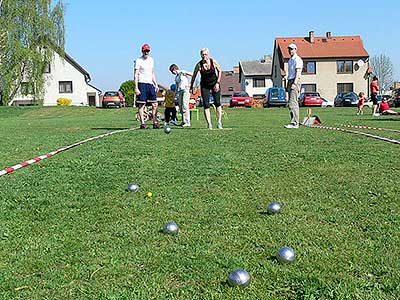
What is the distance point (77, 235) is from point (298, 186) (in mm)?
2409

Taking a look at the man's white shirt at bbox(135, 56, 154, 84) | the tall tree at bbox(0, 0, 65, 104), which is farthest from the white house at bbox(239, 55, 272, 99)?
the man's white shirt at bbox(135, 56, 154, 84)

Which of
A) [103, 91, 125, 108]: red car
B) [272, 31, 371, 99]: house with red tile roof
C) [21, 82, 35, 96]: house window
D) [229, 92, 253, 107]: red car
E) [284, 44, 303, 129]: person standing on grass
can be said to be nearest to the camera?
[284, 44, 303, 129]: person standing on grass

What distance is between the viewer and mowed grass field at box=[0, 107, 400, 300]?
306 centimetres

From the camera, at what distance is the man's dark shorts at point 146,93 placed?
1284 centimetres

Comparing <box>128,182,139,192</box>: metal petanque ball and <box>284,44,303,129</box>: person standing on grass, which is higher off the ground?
<box>284,44,303,129</box>: person standing on grass

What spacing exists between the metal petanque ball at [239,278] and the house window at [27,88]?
49.3 m

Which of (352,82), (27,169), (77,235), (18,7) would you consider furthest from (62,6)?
(77,235)

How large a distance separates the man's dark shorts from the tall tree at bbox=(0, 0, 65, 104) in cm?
3784

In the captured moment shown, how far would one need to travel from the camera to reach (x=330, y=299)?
2.85 m

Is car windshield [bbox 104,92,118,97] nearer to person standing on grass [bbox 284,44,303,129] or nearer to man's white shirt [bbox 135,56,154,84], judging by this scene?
man's white shirt [bbox 135,56,154,84]

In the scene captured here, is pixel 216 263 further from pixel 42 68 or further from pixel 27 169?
pixel 42 68

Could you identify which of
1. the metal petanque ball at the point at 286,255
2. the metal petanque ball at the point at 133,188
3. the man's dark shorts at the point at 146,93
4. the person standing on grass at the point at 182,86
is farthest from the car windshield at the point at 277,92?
the metal petanque ball at the point at 286,255

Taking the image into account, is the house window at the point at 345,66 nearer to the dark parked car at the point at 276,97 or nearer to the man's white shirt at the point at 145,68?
the dark parked car at the point at 276,97

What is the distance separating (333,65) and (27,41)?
133ft
